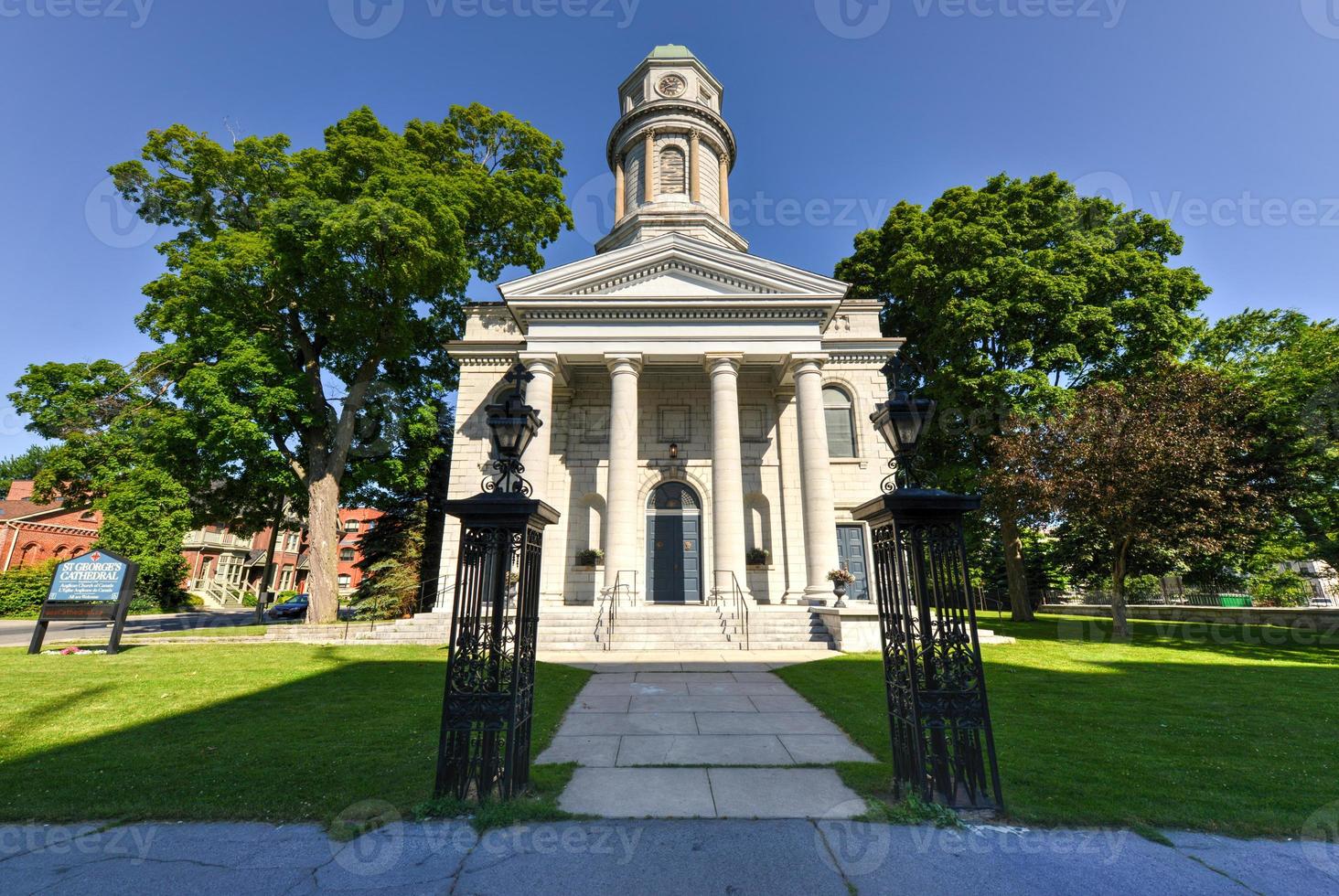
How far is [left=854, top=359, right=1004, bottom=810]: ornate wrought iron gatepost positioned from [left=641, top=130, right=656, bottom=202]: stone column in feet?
80.3

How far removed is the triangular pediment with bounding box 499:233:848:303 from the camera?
19.4 metres

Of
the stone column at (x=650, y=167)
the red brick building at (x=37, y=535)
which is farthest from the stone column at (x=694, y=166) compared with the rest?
the red brick building at (x=37, y=535)

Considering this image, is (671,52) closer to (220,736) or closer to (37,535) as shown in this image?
(220,736)

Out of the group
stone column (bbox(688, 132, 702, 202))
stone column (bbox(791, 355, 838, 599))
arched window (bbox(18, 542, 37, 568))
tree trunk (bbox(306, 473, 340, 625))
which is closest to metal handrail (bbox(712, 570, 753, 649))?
stone column (bbox(791, 355, 838, 599))

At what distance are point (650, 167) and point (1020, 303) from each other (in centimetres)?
1679

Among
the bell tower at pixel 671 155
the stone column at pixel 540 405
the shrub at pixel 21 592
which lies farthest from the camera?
the shrub at pixel 21 592

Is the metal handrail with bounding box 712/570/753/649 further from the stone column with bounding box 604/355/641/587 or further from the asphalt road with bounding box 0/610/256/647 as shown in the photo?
the asphalt road with bounding box 0/610/256/647

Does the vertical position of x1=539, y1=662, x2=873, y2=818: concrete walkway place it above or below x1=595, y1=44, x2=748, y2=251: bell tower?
below

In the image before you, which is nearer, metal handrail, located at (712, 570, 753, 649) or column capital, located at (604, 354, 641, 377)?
metal handrail, located at (712, 570, 753, 649)

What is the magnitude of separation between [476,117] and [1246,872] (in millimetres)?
27041

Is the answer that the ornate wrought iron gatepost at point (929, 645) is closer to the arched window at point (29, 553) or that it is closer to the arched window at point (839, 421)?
the arched window at point (839, 421)

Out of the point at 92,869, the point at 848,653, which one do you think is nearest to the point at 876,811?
the point at 92,869

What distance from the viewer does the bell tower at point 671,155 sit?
84.3 ft

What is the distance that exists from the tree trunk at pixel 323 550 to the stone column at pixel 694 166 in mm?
19281
